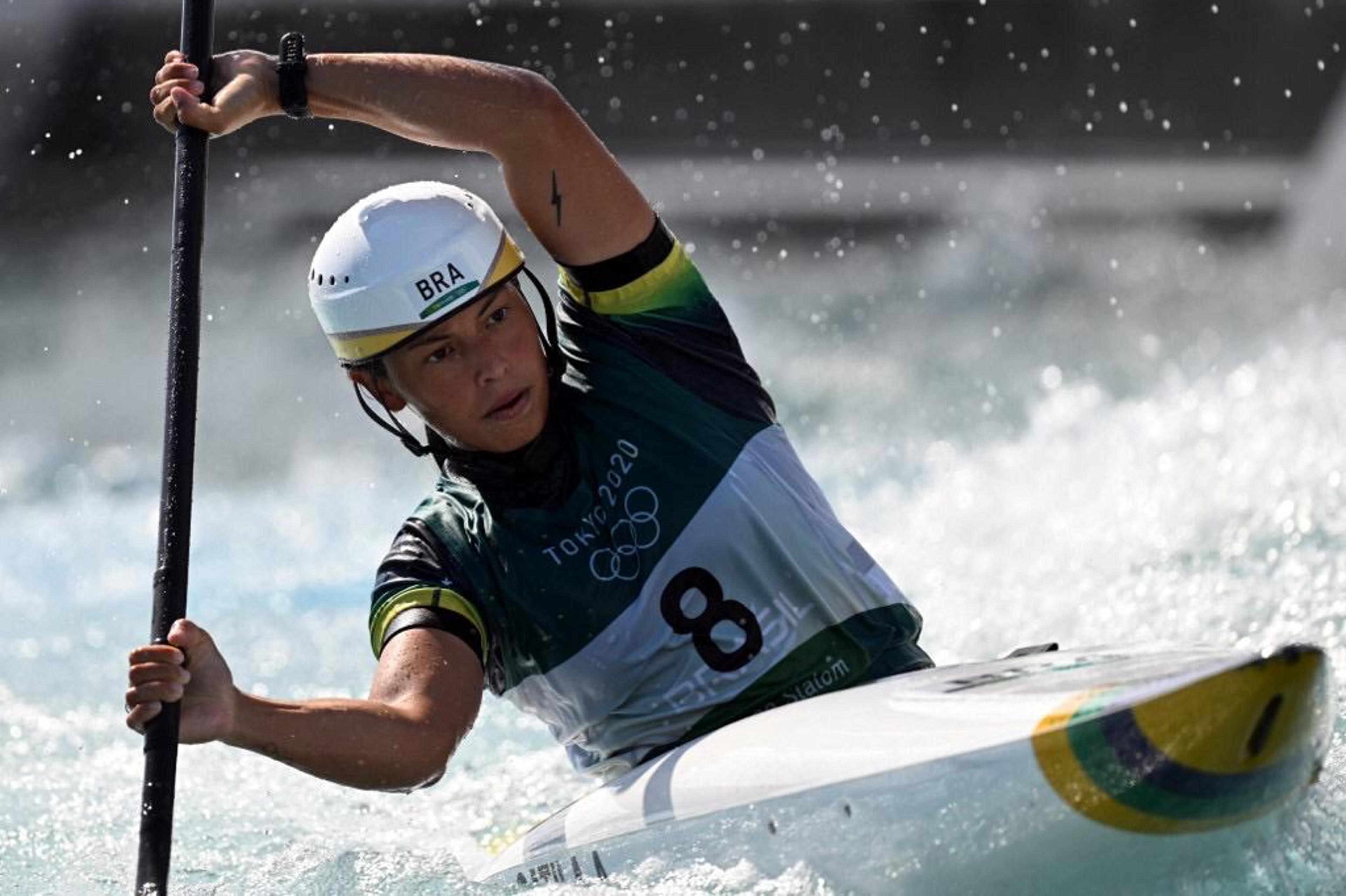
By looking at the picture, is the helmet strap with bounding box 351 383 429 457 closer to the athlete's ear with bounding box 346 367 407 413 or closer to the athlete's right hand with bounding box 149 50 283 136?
the athlete's ear with bounding box 346 367 407 413

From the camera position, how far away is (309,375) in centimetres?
878

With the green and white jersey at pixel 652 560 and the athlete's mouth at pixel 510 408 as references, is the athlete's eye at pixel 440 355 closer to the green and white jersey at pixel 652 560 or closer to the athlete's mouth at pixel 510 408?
the athlete's mouth at pixel 510 408

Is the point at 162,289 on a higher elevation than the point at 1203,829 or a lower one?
higher

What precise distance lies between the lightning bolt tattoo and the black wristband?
1.36ft

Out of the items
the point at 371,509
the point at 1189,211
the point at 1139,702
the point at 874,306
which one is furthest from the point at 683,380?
the point at 1189,211

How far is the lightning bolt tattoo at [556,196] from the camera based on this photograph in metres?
2.93

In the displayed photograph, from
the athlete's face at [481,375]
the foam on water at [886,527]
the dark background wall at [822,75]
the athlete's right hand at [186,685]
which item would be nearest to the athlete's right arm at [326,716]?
the athlete's right hand at [186,685]

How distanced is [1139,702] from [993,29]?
8.59 metres

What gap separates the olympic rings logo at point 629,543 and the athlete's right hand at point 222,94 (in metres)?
0.86

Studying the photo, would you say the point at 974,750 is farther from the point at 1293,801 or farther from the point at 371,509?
the point at 371,509

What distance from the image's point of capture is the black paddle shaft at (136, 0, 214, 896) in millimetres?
2703

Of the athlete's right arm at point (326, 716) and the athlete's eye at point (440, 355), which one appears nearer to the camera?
the athlete's right arm at point (326, 716)

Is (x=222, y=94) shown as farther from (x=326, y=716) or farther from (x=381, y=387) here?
(x=326, y=716)

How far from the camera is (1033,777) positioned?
7.39 feet
